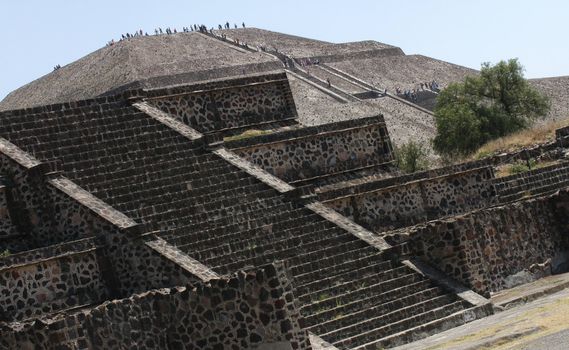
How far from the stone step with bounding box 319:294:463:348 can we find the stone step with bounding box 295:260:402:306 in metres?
0.75

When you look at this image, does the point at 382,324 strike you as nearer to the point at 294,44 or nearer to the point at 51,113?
the point at 51,113

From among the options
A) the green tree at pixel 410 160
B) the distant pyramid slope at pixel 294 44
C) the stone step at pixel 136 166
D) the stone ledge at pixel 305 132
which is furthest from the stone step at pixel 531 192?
the distant pyramid slope at pixel 294 44

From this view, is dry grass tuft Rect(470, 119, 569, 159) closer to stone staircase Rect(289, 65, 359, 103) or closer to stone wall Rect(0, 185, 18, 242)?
stone wall Rect(0, 185, 18, 242)

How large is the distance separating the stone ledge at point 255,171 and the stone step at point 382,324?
Result: 3818mm

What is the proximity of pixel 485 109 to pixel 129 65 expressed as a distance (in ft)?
114

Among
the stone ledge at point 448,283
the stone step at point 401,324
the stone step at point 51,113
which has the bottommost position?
the stone step at point 401,324

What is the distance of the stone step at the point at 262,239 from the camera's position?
20125mm

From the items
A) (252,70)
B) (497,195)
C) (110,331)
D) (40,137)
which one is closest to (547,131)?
(497,195)

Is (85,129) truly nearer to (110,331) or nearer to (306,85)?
(110,331)

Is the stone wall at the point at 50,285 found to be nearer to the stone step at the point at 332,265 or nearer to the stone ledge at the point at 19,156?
the stone ledge at the point at 19,156

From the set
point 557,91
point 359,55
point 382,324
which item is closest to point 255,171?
point 382,324

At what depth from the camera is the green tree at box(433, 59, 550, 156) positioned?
49.4 m

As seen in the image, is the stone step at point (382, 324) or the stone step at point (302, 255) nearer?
the stone step at point (382, 324)

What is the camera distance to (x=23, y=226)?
2100 cm
